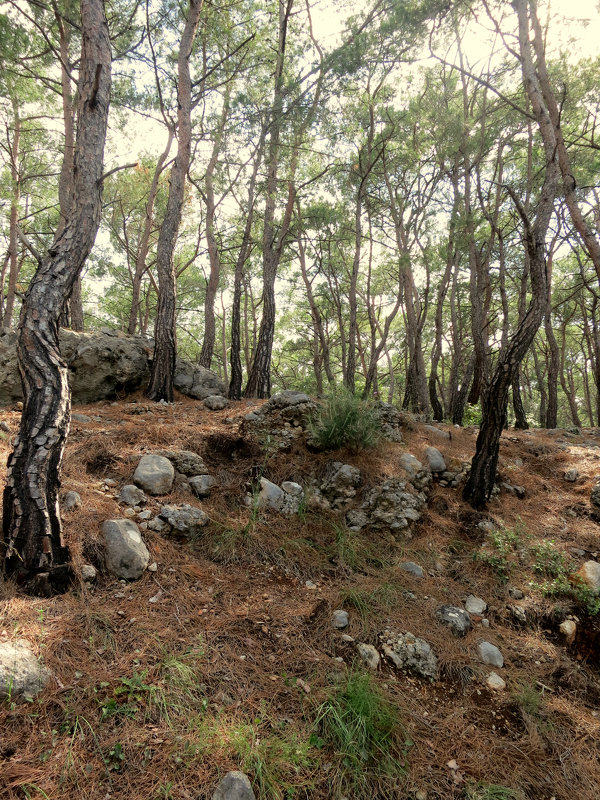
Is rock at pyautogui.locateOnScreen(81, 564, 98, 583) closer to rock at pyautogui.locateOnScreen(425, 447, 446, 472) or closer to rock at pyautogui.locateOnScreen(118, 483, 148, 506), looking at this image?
rock at pyautogui.locateOnScreen(118, 483, 148, 506)

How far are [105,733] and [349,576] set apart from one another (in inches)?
73.2

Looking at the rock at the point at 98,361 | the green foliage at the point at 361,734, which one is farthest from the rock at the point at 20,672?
the rock at the point at 98,361

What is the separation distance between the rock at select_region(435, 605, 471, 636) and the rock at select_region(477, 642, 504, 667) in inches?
5.5

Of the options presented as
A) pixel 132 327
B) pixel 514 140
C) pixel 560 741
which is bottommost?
pixel 560 741

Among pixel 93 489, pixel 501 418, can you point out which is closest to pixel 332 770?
pixel 93 489

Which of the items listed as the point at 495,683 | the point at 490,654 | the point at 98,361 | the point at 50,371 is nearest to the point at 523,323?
the point at 490,654

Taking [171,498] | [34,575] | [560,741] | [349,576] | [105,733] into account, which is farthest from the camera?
[171,498]

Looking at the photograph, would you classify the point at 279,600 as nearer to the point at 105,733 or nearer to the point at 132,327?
the point at 105,733

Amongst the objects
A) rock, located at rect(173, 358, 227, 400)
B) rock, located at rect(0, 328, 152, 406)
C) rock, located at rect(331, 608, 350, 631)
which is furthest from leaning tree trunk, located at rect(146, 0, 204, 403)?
rock, located at rect(331, 608, 350, 631)

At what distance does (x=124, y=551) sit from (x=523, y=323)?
4.23m

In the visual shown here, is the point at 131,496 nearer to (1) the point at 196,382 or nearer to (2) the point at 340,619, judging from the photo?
(2) the point at 340,619

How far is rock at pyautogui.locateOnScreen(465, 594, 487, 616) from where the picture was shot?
9.46 feet

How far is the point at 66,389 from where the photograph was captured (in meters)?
2.57

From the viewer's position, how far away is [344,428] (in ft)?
14.4
